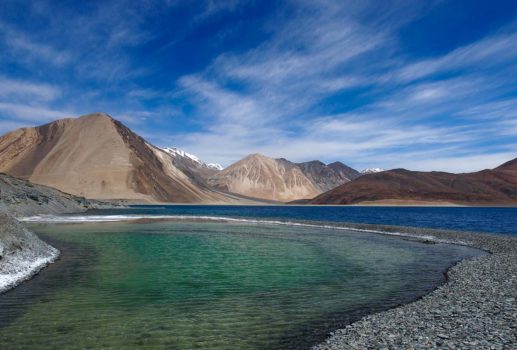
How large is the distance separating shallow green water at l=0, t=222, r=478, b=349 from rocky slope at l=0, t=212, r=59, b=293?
847 mm

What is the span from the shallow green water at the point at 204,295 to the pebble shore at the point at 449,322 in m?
1.19

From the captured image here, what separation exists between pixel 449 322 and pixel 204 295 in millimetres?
10666

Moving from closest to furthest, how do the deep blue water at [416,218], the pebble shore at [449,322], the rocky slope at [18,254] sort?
the pebble shore at [449,322] → the rocky slope at [18,254] → the deep blue water at [416,218]

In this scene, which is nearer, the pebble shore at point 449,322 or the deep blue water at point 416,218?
the pebble shore at point 449,322

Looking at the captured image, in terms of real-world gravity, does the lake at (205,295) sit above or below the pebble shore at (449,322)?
below

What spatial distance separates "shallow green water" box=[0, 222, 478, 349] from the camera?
1312 cm

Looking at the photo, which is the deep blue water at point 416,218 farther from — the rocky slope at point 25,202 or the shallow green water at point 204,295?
the shallow green water at point 204,295

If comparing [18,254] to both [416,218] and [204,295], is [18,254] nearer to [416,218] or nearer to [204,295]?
[204,295]

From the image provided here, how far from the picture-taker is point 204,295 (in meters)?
19.0

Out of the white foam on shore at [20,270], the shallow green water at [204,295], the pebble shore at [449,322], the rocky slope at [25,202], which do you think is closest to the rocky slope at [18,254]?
the white foam on shore at [20,270]

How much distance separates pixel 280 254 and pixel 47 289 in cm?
1889

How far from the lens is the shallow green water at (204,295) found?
43.0ft

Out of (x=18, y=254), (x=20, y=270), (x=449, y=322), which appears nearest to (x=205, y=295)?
(x=449, y=322)

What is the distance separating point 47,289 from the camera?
19.3 meters
